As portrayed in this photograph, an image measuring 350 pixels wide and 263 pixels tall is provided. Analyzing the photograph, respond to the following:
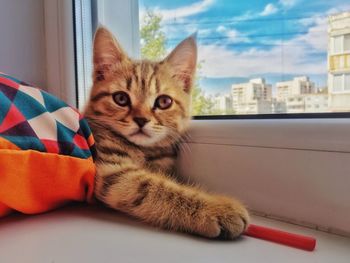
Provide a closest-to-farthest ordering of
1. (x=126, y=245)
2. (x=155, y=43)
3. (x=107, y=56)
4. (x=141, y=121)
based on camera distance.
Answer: (x=126, y=245) < (x=141, y=121) < (x=107, y=56) < (x=155, y=43)

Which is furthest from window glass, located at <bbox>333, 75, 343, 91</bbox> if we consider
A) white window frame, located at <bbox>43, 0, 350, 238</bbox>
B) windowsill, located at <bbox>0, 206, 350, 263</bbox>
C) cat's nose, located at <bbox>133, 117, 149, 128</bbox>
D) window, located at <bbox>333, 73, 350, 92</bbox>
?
cat's nose, located at <bbox>133, 117, 149, 128</bbox>

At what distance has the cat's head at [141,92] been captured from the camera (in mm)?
779

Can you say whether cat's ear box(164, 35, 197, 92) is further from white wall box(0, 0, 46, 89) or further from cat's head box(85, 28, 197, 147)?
white wall box(0, 0, 46, 89)

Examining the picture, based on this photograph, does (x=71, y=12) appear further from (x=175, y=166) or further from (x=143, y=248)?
(x=143, y=248)

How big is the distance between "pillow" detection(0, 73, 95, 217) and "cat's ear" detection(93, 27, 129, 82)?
0.72 ft

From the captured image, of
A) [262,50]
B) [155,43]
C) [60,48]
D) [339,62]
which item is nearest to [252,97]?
[262,50]

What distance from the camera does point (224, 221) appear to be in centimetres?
54

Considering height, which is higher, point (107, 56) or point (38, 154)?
point (107, 56)

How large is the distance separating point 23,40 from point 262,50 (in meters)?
0.80

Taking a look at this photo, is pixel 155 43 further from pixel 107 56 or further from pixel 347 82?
pixel 347 82

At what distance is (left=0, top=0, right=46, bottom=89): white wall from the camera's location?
3.64ft

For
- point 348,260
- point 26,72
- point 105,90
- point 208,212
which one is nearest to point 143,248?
point 208,212

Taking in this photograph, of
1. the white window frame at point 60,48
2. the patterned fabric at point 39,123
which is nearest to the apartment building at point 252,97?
the patterned fabric at point 39,123

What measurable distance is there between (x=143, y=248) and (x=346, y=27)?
0.56 m
